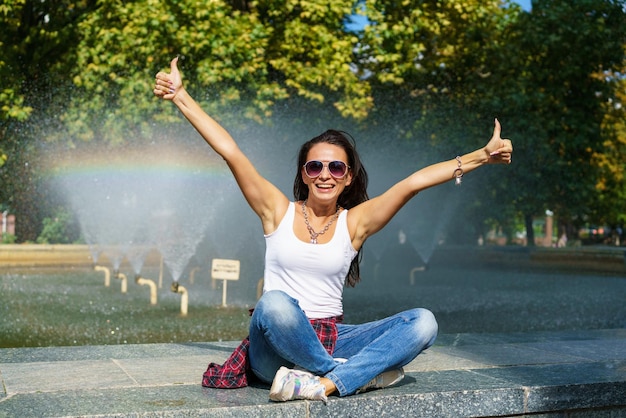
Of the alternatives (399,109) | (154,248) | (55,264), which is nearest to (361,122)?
(399,109)

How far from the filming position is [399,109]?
27.5m

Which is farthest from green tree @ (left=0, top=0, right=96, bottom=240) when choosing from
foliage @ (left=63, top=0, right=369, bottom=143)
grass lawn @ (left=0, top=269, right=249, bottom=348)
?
grass lawn @ (left=0, top=269, right=249, bottom=348)

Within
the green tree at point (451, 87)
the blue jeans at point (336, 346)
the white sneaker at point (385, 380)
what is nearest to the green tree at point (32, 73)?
the green tree at point (451, 87)

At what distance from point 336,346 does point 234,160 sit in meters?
1.21

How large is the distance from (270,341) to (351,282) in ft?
2.48

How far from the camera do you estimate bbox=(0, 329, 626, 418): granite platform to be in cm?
423

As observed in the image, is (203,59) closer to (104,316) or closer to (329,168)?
(104,316)

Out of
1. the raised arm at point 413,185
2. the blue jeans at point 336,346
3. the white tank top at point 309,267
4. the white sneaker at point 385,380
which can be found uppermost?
the raised arm at point 413,185

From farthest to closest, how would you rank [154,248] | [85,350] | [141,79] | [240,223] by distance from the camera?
1. [154,248]
2. [240,223]
3. [141,79]
4. [85,350]

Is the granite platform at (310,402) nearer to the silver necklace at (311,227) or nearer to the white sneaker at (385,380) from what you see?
the white sneaker at (385,380)

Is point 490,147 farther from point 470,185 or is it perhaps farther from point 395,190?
point 470,185

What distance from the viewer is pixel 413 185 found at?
483 centimetres

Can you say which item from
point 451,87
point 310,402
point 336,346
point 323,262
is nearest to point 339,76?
point 451,87

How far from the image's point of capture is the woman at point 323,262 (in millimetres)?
4570
